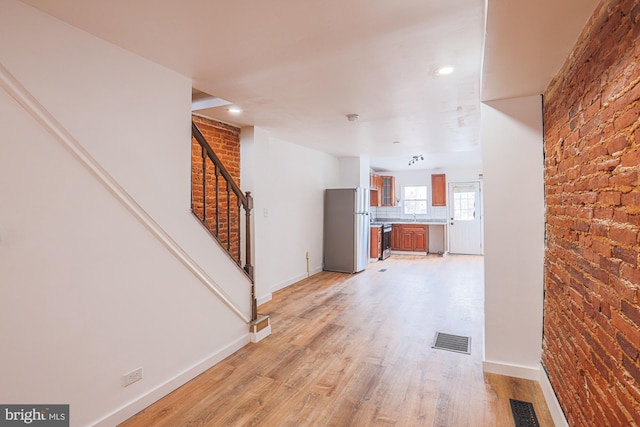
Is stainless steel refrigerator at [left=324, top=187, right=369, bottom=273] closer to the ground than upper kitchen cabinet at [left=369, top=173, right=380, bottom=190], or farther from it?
closer to the ground

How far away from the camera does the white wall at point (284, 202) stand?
408cm

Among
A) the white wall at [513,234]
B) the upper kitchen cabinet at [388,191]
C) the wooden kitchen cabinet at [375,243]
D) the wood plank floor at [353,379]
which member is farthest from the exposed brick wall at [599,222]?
the upper kitchen cabinet at [388,191]

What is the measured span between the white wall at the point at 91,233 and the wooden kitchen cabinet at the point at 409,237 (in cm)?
671

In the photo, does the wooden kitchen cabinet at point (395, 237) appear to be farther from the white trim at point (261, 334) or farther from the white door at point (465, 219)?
the white trim at point (261, 334)

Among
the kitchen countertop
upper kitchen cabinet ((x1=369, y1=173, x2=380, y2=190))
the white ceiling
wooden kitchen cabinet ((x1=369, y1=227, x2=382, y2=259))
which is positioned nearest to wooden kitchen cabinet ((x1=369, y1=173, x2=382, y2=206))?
upper kitchen cabinet ((x1=369, y1=173, x2=380, y2=190))

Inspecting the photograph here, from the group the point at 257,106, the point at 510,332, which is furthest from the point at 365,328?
the point at 257,106

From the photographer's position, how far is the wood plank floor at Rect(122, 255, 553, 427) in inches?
76.4

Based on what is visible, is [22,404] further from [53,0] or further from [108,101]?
[53,0]

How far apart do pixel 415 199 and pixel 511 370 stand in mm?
6890

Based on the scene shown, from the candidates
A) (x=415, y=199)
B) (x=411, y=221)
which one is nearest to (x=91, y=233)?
(x=411, y=221)

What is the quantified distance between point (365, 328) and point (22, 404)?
8.83ft

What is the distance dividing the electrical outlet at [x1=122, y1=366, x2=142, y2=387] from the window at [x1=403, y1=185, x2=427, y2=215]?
26.3 feet

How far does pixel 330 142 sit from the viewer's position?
5.01 m

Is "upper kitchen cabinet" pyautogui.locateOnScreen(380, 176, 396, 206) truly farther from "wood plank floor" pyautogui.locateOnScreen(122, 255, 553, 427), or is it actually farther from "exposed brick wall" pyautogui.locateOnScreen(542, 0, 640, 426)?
"exposed brick wall" pyautogui.locateOnScreen(542, 0, 640, 426)
